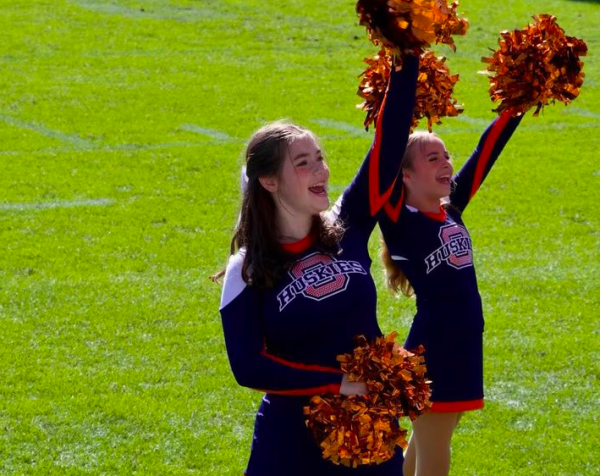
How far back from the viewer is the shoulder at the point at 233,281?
3.15 meters

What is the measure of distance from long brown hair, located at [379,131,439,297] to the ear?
34.3 inches

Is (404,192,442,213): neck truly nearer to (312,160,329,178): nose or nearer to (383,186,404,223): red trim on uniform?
(383,186,404,223): red trim on uniform

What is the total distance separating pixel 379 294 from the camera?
7184 mm

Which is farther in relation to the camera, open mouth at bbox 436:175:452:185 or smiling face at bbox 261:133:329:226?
open mouth at bbox 436:175:452:185

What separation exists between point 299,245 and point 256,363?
0.38 m

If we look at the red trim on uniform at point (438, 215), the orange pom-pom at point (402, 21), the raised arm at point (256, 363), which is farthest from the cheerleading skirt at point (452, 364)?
the orange pom-pom at point (402, 21)

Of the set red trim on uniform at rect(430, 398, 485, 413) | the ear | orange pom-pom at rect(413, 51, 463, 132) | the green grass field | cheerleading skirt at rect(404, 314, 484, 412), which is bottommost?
the green grass field

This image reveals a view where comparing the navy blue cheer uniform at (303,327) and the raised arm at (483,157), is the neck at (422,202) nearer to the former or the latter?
the raised arm at (483,157)

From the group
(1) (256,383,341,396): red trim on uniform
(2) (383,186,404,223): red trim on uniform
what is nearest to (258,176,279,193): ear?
(1) (256,383,341,396): red trim on uniform

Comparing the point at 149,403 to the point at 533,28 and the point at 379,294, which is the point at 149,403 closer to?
the point at 379,294

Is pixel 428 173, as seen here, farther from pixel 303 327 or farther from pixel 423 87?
pixel 303 327

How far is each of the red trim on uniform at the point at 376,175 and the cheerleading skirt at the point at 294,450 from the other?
1.96 ft

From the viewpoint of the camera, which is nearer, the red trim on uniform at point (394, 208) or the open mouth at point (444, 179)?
the red trim on uniform at point (394, 208)

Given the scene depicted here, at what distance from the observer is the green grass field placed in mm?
5305
